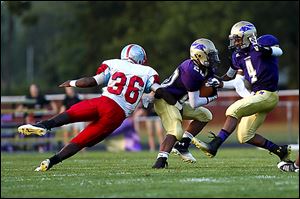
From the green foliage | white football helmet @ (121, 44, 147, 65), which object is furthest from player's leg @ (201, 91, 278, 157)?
the green foliage

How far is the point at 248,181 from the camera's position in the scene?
900cm

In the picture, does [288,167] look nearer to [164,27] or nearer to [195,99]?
[195,99]

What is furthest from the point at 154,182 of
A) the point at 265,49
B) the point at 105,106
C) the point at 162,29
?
the point at 162,29

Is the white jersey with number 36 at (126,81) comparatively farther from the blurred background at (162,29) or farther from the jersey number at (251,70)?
the blurred background at (162,29)

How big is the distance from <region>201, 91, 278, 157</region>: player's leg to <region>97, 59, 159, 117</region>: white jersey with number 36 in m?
1.00

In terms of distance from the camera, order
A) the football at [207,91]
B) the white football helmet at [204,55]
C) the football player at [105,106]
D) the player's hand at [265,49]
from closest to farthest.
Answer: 1. the player's hand at [265,49]
2. the football player at [105,106]
3. the white football helmet at [204,55]
4. the football at [207,91]

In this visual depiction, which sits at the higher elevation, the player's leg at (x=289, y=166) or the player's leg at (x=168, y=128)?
the player's leg at (x=168, y=128)

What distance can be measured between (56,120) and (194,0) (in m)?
25.7

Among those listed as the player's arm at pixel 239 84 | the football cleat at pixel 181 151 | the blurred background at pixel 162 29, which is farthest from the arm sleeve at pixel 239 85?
the blurred background at pixel 162 29

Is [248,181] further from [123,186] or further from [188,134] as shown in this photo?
[188,134]

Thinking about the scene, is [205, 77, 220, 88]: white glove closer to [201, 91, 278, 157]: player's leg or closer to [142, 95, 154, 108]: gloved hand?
[201, 91, 278, 157]: player's leg

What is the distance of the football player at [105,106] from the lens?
1057 centimetres

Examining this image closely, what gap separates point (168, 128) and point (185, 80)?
63 centimetres

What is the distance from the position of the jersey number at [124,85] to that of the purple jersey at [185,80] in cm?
56
